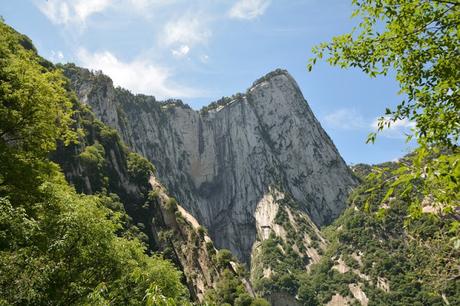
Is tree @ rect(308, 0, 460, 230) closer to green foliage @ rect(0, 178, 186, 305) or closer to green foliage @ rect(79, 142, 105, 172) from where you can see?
green foliage @ rect(0, 178, 186, 305)

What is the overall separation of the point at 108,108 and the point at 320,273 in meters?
103

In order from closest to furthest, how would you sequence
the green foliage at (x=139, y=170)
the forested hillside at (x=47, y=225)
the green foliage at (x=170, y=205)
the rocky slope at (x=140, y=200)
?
the forested hillside at (x=47, y=225), the rocky slope at (x=140, y=200), the green foliage at (x=170, y=205), the green foliage at (x=139, y=170)

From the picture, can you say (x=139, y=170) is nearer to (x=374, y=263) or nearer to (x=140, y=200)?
(x=140, y=200)

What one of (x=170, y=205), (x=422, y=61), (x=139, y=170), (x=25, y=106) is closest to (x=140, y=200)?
(x=170, y=205)

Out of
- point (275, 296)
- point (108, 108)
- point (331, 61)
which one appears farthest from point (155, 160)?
point (331, 61)

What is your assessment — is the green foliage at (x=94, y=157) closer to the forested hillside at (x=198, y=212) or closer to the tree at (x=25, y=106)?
the forested hillside at (x=198, y=212)

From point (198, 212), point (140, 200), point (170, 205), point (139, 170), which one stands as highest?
point (198, 212)

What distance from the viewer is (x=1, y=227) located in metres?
13.8

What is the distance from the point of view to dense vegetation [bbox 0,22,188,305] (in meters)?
12.7

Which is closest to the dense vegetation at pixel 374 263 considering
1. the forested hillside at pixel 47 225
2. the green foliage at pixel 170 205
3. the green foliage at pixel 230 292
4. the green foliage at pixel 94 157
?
the green foliage at pixel 230 292

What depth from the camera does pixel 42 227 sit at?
15516mm

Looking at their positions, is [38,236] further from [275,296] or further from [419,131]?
[275,296]

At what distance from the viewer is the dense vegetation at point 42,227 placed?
12734 mm

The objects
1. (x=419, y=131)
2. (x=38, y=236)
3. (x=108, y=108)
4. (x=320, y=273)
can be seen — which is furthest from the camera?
(x=320, y=273)
